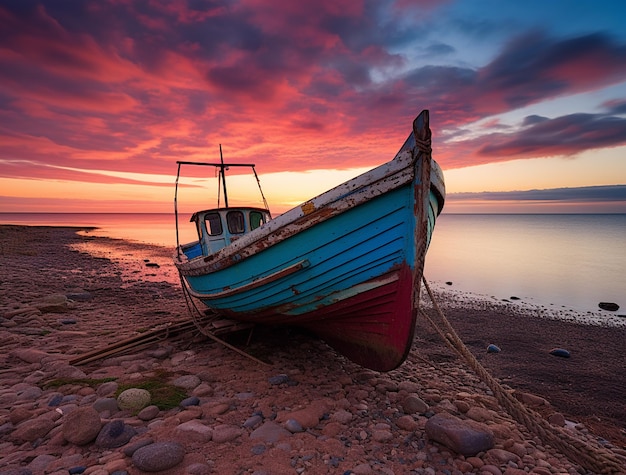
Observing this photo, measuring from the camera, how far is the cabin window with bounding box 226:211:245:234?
859 cm

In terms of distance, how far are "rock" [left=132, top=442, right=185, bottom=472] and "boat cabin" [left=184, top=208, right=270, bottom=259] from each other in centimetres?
544

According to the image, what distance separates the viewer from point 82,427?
368 cm

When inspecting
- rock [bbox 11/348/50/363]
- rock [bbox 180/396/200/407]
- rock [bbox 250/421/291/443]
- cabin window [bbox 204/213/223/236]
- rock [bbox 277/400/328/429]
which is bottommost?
rock [bbox 277/400/328/429]

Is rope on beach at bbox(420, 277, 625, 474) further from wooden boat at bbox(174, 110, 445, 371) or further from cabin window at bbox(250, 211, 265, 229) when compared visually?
cabin window at bbox(250, 211, 265, 229)

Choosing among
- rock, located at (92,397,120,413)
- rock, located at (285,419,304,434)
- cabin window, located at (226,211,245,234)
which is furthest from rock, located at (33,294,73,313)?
rock, located at (285,419,304,434)

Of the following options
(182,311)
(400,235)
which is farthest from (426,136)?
(182,311)

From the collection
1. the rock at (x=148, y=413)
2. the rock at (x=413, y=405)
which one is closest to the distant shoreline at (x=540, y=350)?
the rock at (x=413, y=405)

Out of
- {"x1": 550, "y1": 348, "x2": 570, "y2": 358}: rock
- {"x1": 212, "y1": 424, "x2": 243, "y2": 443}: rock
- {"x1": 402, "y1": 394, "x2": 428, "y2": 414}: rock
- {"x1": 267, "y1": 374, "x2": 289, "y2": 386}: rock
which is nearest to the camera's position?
{"x1": 212, "y1": 424, "x2": 243, "y2": 443}: rock

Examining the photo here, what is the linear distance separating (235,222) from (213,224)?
55 centimetres

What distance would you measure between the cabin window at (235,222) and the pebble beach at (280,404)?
2.63 metres

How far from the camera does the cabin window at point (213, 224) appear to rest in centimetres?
855

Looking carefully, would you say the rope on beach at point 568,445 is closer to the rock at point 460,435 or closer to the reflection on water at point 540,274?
the rock at point 460,435

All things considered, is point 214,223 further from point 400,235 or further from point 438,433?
point 438,433

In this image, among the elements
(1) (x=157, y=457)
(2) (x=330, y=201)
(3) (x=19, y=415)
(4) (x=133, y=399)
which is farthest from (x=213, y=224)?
(1) (x=157, y=457)
